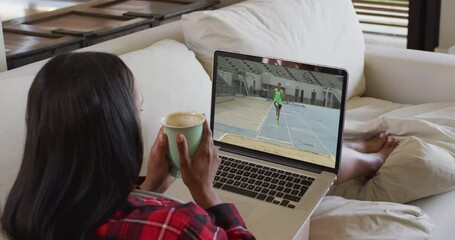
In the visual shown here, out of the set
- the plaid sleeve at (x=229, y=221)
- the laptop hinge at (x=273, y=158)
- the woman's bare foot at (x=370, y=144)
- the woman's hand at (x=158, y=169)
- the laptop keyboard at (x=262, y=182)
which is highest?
the woman's hand at (x=158, y=169)

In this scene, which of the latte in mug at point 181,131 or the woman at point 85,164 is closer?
the woman at point 85,164

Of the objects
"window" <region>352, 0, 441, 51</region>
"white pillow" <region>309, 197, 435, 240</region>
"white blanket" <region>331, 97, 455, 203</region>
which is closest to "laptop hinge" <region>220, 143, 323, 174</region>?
"white pillow" <region>309, 197, 435, 240</region>

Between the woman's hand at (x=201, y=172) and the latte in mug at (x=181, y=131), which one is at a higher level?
the latte in mug at (x=181, y=131)

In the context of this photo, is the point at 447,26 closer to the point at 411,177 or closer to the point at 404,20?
the point at 404,20

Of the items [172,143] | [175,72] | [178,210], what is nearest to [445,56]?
[175,72]

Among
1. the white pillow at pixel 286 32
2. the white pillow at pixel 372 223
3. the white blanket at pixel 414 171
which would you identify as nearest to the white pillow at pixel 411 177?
the white blanket at pixel 414 171

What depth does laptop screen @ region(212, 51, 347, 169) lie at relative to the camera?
4.93 ft

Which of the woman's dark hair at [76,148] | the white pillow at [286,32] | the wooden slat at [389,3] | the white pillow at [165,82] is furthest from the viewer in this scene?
the wooden slat at [389,3]

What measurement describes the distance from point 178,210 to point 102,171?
0.45 feet

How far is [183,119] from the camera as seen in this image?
1252 millimetres

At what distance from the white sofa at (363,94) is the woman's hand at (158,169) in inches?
12.4

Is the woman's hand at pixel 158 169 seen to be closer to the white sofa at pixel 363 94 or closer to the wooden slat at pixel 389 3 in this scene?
the white sofa at pixel 363 94

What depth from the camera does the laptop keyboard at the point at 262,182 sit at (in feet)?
4.69

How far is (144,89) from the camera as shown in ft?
5.56
